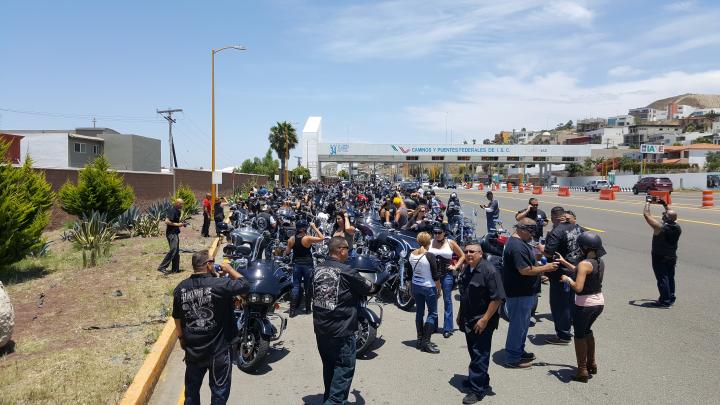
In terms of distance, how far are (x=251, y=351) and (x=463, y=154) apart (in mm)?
67657

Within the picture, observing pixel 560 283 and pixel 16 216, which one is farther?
pixel 16 216

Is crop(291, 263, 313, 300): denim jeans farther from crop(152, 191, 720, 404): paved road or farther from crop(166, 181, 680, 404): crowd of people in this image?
crop(152, 191, 720, 404): paved road

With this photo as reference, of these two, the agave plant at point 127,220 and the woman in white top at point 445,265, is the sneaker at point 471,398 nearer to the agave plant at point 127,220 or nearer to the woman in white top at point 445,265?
the woman in white top at point 445,265

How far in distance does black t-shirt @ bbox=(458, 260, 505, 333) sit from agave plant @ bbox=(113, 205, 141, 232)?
1572cm

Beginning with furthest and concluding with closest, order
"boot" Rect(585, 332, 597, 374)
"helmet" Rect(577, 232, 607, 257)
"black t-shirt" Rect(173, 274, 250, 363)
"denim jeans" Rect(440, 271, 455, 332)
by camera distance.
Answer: "denim jeans" Rect(440, 271, 455, 332) → "boot" Rect(585, 332, 597, 374) → "helmet" Rect(577, 232, 607, 257) → "black t-shirt" Rect(173, 274, 250, 363)

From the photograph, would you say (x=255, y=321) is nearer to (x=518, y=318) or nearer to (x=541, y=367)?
(x=518, y=318)

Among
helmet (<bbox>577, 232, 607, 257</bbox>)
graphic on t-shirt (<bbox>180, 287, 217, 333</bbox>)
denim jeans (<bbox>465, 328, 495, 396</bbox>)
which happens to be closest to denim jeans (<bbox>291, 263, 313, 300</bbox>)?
denim jeans (<bbox>465, 328, 495, 396</bbox>)

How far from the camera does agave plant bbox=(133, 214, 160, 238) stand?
18.7 meters

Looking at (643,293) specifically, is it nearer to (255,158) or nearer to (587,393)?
(587,393)

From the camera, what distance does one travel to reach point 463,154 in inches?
2830

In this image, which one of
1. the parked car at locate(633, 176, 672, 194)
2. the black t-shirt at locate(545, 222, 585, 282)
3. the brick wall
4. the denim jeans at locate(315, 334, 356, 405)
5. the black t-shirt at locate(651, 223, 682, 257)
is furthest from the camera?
the parked car at locate(633, 176, 672, 194)

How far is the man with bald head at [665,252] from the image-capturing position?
862cm

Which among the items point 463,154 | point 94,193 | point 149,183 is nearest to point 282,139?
point 463,154

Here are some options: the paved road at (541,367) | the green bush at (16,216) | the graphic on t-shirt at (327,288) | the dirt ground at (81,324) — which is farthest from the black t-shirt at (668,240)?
the green bush at (16,216)
